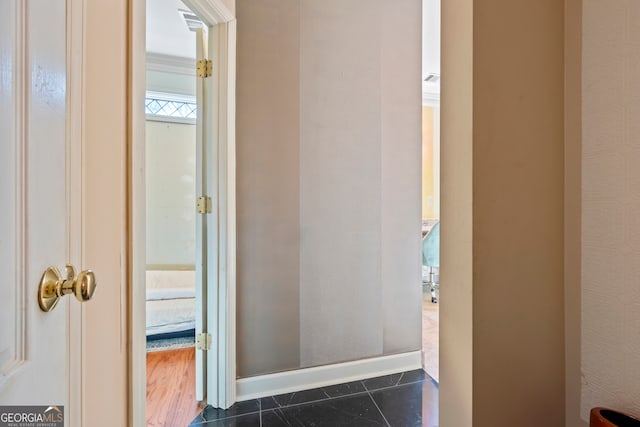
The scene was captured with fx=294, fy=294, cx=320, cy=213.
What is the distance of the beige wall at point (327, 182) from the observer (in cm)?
171

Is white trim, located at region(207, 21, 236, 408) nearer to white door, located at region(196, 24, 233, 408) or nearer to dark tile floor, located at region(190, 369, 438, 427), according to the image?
white door, located at region(196, 24, 233, 408)

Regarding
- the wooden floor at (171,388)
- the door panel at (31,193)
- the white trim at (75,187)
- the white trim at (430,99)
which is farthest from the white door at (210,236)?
the white trim at (430,99)

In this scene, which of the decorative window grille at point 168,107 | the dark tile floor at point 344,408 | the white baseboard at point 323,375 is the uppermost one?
the decorative window grille at point 168,107

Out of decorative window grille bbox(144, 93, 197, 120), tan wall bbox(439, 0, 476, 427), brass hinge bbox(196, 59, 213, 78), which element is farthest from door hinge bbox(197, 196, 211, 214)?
decorative window grille bbox(144, 93, 197, 120)

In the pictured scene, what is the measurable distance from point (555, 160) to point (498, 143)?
0.19 meters

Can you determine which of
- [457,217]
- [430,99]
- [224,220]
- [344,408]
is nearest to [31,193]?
[457,217]

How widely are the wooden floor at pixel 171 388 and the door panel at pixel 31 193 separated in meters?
1.20

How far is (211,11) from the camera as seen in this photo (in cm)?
147

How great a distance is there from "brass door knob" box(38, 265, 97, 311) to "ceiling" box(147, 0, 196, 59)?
246cm

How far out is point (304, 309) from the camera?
1.79 m

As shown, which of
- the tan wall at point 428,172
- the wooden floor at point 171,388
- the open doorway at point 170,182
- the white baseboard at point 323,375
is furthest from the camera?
the tan wall at point 428,172

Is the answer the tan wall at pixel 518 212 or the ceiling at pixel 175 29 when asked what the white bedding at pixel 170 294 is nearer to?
the ceiling at pixel 175 29

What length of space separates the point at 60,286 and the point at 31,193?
0.18 m

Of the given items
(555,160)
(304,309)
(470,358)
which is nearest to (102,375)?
(470,358)
